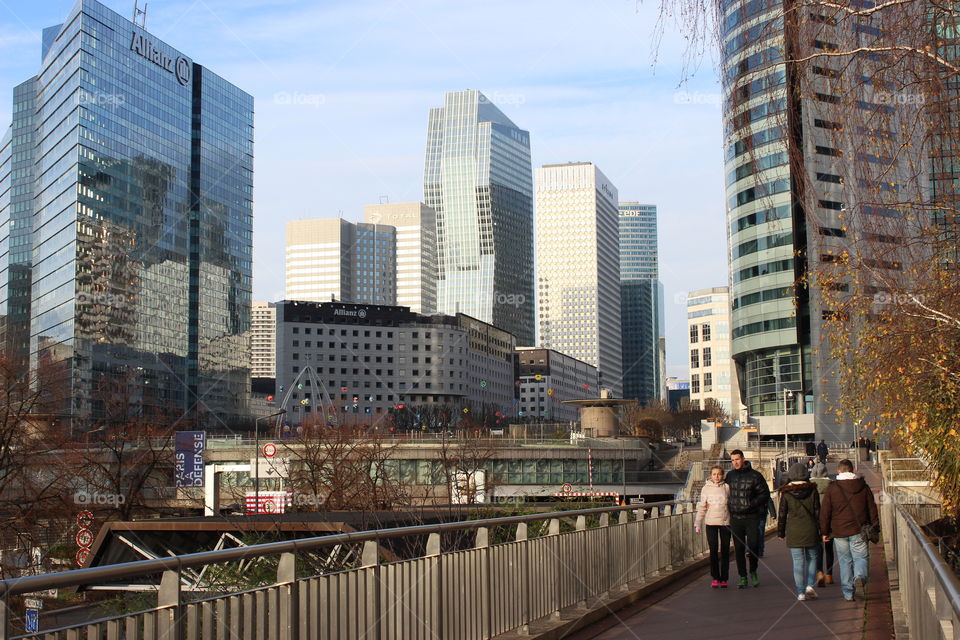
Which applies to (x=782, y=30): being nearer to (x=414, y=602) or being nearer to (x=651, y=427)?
(x=414, y=602)

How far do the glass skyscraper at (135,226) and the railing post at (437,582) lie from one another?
132 m

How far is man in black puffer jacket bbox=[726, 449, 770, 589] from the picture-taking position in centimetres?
1477

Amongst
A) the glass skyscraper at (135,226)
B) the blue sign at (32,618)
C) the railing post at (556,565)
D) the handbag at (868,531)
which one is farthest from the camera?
the glass skyscraper at (135,226)

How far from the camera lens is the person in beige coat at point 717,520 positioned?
14750 mm

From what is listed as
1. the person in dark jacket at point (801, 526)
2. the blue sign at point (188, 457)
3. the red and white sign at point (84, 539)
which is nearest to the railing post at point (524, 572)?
the person in dark jacket at point (801, 526)

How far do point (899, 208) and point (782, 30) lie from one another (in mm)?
2502

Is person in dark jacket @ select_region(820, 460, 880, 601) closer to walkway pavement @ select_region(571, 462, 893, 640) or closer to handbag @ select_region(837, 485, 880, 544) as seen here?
handbag @ select_region(837, 485, 880, 544)

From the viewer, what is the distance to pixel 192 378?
538 feet

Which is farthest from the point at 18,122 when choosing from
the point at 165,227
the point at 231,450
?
the point at 231,450

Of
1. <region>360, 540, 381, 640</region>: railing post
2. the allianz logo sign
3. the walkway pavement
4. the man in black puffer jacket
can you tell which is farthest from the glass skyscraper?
<region>360, 540, 381, 640</region>: railing post

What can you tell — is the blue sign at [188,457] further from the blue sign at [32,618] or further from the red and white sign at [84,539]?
the blue sign at [32,618]

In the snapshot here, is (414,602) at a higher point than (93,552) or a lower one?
higher

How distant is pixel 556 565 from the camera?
11508 millimetres

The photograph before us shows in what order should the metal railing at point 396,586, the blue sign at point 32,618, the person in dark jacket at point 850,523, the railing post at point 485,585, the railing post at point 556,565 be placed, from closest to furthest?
the metal railing at point 396,586
the blue sign at point 32,618
the railing post at point 485,585
the railing post at point 556,565
the person in dark jacket at point 850,523
